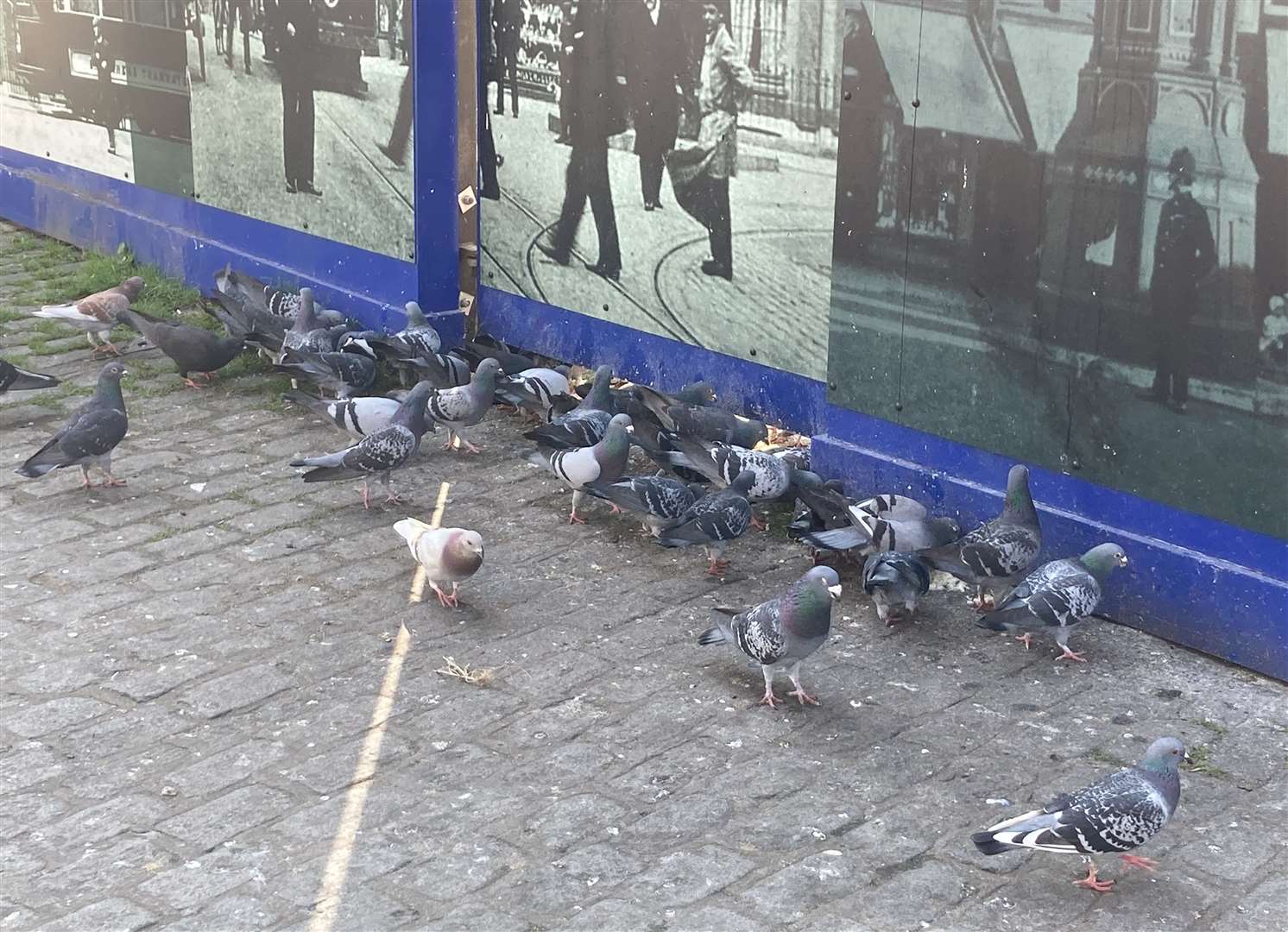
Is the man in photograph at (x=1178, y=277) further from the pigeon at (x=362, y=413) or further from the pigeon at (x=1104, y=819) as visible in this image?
the pigeon at (x=362, y=413)

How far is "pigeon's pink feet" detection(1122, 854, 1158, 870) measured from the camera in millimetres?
5000

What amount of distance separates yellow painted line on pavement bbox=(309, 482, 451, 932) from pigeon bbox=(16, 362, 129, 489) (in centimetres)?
196

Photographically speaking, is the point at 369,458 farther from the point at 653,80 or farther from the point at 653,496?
the point at 653,80

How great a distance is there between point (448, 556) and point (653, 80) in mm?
3203

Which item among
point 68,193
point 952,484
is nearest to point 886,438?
point 952,484

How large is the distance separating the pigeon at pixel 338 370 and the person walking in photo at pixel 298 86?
5.57 ft

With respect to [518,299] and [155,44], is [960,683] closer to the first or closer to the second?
[518,299]

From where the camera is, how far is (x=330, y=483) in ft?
27.0

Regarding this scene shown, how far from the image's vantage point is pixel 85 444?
7848mm

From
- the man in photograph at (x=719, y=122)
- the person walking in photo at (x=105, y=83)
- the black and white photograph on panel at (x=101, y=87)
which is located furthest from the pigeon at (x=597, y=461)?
the person walking in photo at (x=105, y=83)

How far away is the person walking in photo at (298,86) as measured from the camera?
32.9 ft

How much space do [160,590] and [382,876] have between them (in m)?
2.50

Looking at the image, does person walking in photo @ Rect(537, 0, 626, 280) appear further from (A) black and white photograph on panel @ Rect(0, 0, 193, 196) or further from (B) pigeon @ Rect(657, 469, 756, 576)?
(A) black and white photograph on panel @ Rect(0, 0, 193, 196)

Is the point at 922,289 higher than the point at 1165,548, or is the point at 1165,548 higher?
the point at 922,289
